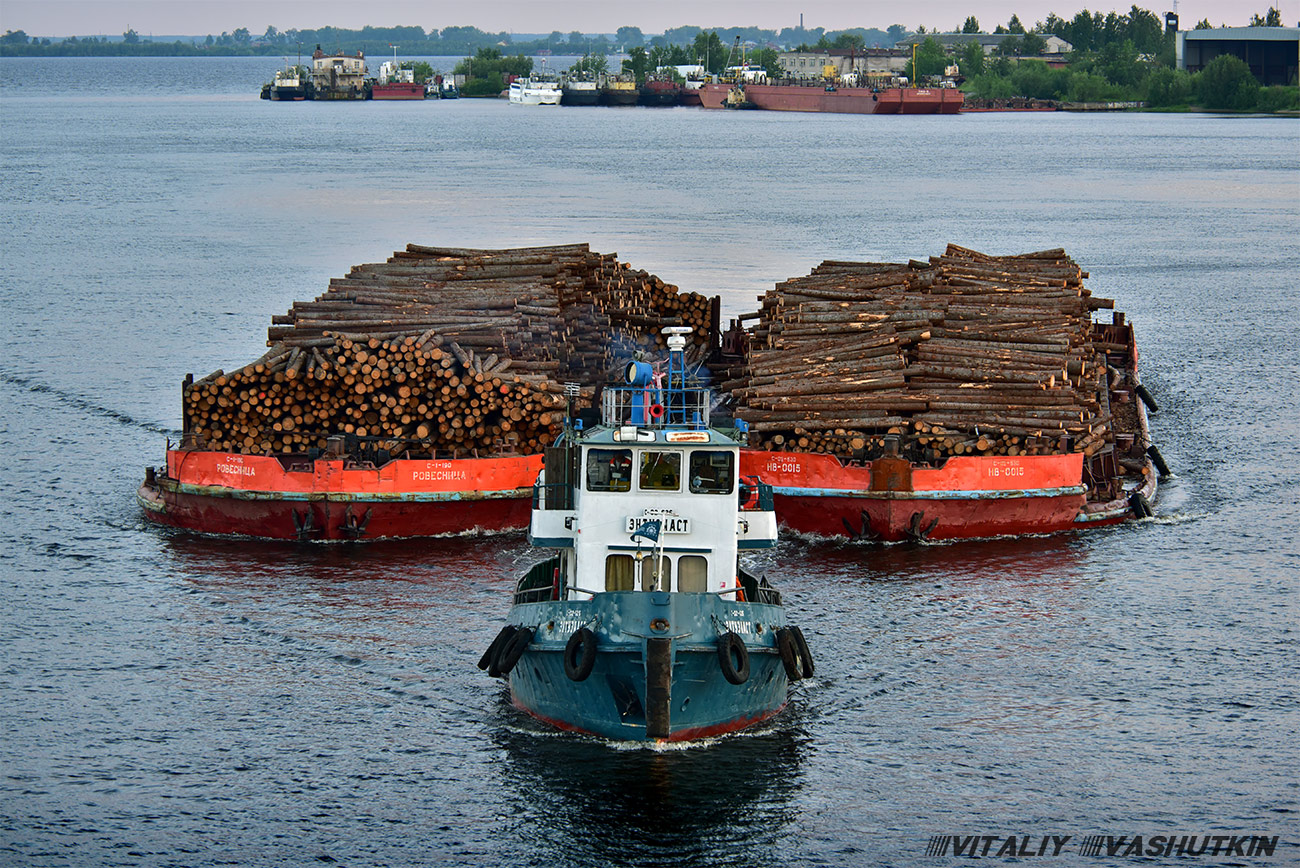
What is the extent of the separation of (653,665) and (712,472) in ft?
10.2

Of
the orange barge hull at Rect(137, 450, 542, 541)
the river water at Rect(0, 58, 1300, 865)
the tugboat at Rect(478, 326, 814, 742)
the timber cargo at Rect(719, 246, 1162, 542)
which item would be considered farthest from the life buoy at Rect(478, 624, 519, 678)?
the timber cargo at Rect(719, 246, 1162, 542)

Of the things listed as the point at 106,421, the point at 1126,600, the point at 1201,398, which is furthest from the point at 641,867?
the point at 1201,398

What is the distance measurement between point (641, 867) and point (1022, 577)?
47.7 feet

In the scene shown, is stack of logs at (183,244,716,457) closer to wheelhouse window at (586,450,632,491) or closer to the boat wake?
the boat wake

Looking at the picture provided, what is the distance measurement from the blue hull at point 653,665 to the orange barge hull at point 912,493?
10.5m

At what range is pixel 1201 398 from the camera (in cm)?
4988

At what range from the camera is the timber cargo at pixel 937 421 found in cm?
3344

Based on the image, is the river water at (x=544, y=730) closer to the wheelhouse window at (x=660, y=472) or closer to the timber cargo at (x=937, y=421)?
the timber cargo at (x=937, y=421)

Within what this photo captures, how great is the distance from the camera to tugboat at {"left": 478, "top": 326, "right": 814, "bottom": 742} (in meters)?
21.5

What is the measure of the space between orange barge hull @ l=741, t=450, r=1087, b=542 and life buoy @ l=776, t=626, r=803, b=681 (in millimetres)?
10628

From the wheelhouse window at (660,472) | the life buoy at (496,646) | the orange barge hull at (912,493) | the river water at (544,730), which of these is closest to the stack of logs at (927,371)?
the orange barge hull at (912,493)

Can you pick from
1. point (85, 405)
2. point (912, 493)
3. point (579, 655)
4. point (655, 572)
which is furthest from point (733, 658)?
point (85, 405)

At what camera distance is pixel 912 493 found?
33.2m

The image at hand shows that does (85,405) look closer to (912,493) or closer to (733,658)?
(912,493)
